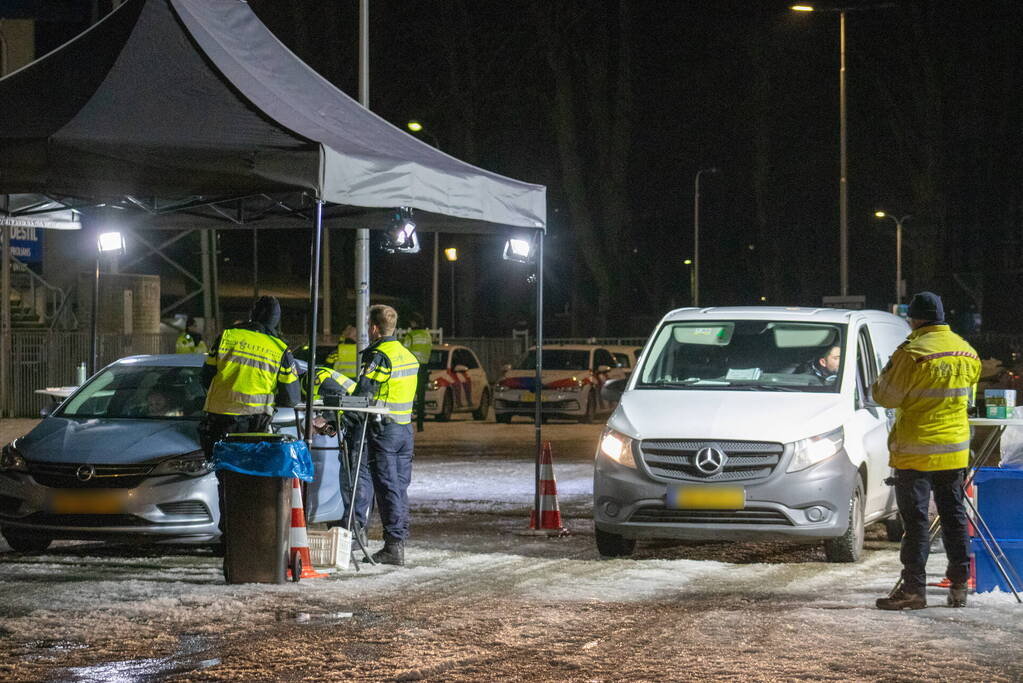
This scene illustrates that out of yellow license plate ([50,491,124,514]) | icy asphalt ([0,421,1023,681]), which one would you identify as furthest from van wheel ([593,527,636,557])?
yellow license plate ([50,491,124,514])

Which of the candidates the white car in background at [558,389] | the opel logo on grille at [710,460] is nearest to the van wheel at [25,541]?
the opel logo on grille at [710,460]

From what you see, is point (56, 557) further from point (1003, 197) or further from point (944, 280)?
point (1003, 197)

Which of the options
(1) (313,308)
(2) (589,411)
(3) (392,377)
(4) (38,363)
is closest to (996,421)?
(3) (392,377)

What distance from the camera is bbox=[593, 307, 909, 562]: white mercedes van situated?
10.5 metres

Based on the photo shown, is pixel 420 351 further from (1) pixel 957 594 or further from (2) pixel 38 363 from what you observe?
(1) pixel 957 594

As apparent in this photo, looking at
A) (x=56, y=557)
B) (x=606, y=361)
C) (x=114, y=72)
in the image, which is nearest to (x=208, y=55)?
(x=114, y=72)

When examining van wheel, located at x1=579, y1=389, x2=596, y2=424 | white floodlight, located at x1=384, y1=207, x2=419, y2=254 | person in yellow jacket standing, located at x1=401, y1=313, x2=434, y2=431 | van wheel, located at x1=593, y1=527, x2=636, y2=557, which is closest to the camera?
van wheel, located at x1=593, y1=527, x2=636, y2=557

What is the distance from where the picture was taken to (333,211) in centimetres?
1277

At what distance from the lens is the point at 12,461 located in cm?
1069

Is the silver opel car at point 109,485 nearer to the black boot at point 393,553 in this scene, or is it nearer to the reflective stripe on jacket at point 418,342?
the black boot at point 393,553

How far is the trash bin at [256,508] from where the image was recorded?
9781mm

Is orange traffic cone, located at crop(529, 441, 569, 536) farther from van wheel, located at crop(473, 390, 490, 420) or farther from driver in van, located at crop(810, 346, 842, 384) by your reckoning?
van wheel, located at crop(473, 390, 490, 420)

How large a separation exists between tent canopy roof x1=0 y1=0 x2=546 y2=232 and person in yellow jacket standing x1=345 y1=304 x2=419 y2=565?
1093mm

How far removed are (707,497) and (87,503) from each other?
4.21 meters
